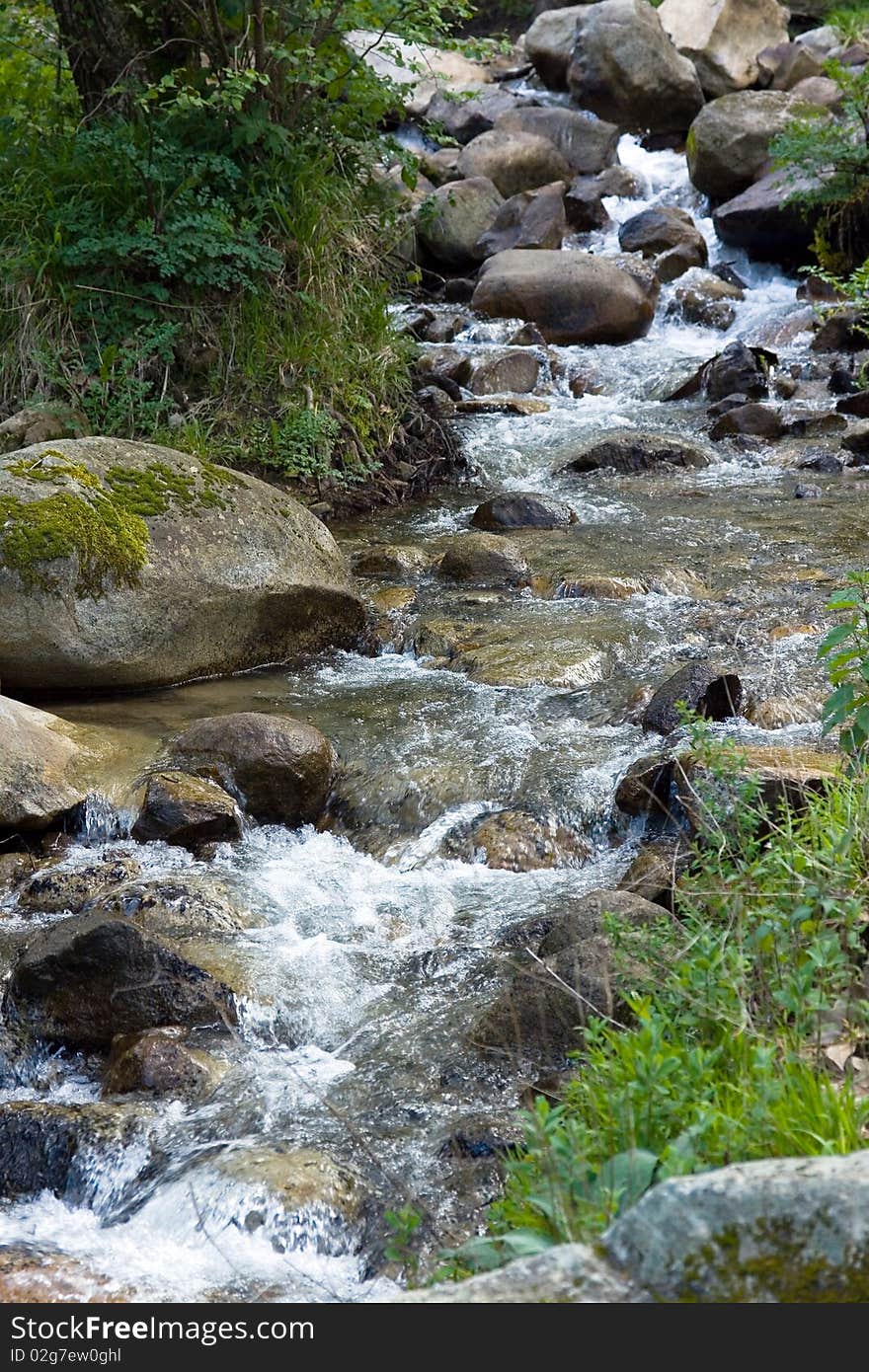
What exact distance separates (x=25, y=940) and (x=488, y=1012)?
4.99 ft

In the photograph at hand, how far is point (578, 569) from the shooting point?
7258 mm

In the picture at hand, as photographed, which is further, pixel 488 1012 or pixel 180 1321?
pixel 488 1012

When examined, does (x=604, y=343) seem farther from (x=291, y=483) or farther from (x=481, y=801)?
(x=481, y=801)

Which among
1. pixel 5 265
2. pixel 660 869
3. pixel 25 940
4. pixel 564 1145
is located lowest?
pixel 25 940

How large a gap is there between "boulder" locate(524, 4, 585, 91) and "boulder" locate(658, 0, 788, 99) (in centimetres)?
137

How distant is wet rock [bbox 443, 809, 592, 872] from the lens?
4691mm

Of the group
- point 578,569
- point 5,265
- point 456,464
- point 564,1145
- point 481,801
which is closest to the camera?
point 564,1145

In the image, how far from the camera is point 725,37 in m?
19.0

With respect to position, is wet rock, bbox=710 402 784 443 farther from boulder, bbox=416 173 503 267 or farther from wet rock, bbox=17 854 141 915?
wet rock, bbox=17 854 141 915

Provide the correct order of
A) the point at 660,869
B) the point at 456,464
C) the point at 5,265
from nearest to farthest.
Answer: the point at 660,869 < the point at 5,265 < the point at 456,464

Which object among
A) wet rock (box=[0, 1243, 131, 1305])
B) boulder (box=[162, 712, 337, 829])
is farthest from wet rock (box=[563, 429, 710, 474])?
wet rock (box=[0, 1243, 131, 1305])

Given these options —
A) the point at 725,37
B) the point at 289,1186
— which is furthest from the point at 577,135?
the point at 289,1186

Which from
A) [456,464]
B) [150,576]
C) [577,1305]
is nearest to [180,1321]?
[577,1305]

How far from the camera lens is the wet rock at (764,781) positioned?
11.7 feet
